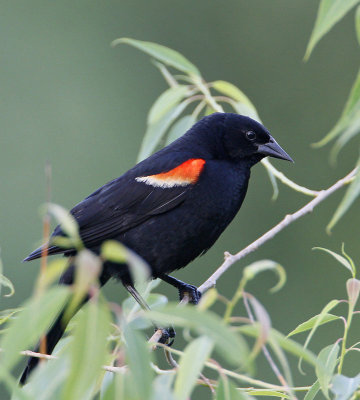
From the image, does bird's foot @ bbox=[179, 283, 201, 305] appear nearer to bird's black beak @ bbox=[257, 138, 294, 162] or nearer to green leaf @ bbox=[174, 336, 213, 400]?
bird's black beak @ bbox=[257, 138, 294, 162]

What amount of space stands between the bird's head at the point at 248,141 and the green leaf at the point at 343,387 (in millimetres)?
1529

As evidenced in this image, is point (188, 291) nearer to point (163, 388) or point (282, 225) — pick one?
point (282, 225)

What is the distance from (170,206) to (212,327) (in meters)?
1.70

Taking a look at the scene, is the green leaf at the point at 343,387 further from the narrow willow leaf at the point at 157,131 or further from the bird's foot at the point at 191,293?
the bird's foot at the point at 191,293

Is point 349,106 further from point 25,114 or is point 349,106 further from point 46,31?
point 46,31

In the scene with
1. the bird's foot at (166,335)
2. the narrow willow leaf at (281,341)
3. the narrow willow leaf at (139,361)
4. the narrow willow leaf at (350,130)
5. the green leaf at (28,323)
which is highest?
the green leaf at (28,323)

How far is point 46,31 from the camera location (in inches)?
294

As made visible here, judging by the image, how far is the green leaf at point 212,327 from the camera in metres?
1.03

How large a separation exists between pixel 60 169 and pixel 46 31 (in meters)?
1.79

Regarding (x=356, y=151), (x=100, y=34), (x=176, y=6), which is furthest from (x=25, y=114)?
(x=356, y=151)

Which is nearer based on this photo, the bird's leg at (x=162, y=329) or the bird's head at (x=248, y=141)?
the bird's leg at (x=162, y=329)

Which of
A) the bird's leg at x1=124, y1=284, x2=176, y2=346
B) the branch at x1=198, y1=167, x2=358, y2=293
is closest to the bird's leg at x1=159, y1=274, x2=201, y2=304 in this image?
the bird's leg at x1=124, y1=284, x2=176, y2=346

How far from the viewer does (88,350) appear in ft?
3.64

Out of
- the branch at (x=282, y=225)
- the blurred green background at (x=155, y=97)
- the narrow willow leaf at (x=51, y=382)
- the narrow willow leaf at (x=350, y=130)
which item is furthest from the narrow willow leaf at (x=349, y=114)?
the blurred green background at (x=155, y=97)
